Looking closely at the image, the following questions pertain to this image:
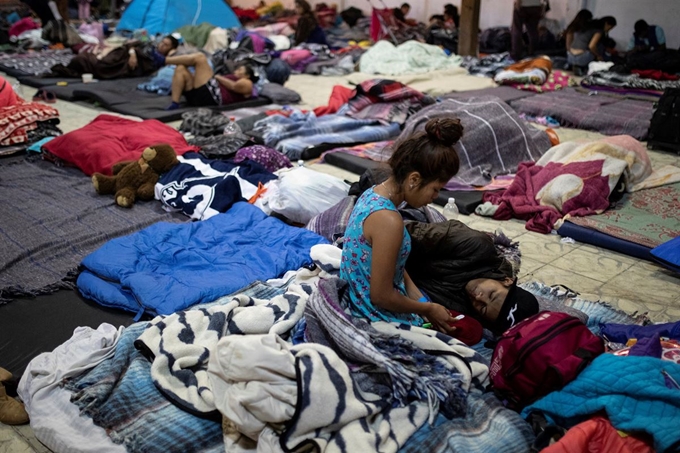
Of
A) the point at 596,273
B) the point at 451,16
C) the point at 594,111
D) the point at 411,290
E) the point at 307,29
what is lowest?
the point at 596,273

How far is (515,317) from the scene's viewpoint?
2.68m

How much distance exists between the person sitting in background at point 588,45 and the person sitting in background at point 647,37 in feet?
1.54

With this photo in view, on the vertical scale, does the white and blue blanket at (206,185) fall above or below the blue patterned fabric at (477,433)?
above

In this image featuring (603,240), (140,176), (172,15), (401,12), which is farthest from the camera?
(401,12)

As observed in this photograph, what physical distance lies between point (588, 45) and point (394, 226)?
8583mm

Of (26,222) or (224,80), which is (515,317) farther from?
(224,80)

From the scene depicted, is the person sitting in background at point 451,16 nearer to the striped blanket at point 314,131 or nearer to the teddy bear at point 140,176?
the striped blanket at point 314,131

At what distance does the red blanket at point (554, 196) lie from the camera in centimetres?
406

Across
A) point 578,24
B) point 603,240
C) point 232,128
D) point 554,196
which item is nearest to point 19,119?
point 232,128

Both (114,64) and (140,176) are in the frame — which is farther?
(114,64)

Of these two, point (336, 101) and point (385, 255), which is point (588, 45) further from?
point (385, 255)

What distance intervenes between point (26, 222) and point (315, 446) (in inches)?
105

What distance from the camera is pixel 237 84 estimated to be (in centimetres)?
702

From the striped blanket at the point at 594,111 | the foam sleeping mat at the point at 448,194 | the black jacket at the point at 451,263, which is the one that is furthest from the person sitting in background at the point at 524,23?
the black jacket at the point at 451,263
